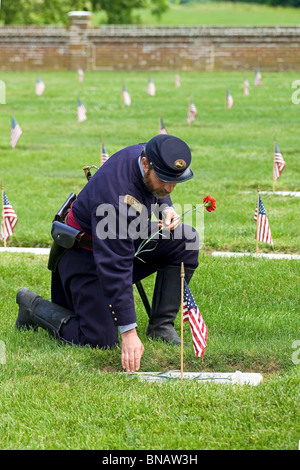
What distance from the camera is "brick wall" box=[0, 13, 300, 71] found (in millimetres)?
28922

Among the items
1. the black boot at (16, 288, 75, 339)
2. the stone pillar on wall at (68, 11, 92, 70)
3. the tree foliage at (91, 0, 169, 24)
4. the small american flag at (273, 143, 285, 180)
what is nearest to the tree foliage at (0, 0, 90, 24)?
the tree foliage at (91, 0, 169, 24)

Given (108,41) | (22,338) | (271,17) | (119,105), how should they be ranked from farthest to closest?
(271,17) → (108,41) → (119,105) → (22,338)

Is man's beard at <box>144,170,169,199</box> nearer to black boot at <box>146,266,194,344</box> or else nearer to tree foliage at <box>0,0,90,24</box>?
black boot at <box>146,266,194,344</box>

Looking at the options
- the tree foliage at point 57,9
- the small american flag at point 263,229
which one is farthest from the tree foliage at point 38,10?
the small american flag at point 263,229

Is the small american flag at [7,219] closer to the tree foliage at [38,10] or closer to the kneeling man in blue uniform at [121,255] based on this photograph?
the kneeling man in blue uniform at [121,255]

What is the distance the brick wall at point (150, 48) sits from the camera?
2892cm

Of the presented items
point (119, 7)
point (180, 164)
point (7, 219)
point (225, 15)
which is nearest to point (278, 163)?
point (7, 219)

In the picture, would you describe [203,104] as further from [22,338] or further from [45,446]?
[45,446]

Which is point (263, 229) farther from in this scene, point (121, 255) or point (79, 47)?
point (79, 47)

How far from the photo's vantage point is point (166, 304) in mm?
5523

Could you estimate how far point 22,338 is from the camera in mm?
5570

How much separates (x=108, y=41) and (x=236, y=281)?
24410mm

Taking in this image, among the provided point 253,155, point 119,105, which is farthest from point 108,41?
point 253,155

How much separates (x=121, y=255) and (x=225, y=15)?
55.5m
